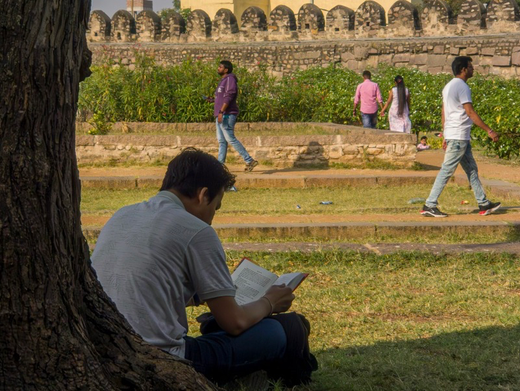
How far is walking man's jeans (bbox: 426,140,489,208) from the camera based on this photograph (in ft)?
27.9

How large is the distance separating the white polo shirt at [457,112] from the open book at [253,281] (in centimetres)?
500

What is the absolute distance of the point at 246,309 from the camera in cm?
347

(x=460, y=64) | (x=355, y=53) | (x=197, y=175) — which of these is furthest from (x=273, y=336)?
(x=355, y=53)

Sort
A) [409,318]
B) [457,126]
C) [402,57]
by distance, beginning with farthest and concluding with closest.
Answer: [402,57], [457,126], [409,318]

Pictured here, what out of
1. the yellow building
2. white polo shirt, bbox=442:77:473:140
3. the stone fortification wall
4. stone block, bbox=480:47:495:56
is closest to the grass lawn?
white polo shirt, bbox=442:77:473:140

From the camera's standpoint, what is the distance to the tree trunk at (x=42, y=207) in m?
2.38

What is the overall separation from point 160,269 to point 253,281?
0.65 metres

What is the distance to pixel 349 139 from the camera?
1260 cm

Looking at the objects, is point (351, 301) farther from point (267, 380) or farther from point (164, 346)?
point (164, 346)

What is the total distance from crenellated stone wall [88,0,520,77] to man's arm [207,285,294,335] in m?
15.9

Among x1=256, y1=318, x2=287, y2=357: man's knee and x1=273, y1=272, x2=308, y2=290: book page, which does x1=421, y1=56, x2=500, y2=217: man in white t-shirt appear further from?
x1=256, y1=318, x2=287, y2=357: man's knee

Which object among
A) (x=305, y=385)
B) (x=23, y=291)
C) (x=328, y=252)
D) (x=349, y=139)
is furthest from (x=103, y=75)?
(x=23, y=291)

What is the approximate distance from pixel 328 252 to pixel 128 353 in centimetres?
417

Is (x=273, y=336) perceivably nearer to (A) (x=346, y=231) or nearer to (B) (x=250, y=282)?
(B) (x=250, y=282)
